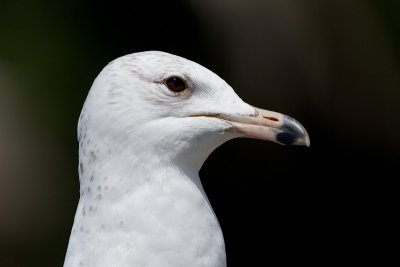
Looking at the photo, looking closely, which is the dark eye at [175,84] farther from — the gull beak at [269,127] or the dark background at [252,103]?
the dark background at [252,103]

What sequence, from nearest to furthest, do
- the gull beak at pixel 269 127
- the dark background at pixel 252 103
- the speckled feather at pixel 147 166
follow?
the speckled feather at pixel 147 166
the gull beak at pixel 269 127
the dark background at pixel 252 103

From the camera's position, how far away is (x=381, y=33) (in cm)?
571

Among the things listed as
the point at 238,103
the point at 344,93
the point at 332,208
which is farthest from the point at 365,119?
the point at 238,103

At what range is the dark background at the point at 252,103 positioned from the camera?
5.54 meters

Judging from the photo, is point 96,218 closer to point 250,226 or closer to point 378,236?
point 250,226

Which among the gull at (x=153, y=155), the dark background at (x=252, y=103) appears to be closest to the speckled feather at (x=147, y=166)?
the gull at (x=153, y=155)

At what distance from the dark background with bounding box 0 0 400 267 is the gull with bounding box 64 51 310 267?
257 centimetres

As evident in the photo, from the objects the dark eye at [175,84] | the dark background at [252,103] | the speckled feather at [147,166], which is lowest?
the dark background at [252,103]

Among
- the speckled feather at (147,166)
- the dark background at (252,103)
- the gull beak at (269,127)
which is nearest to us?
the speckled feather at (147,166)

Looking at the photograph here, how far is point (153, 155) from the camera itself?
279cm

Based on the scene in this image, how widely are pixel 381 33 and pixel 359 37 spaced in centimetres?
16

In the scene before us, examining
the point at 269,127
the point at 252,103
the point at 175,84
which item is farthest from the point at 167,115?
the point at 252,103

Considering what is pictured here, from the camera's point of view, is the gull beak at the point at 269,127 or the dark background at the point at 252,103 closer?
the gull beak at the point at 269,127

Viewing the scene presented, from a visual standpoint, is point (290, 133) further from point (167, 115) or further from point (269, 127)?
point (167, 115)
